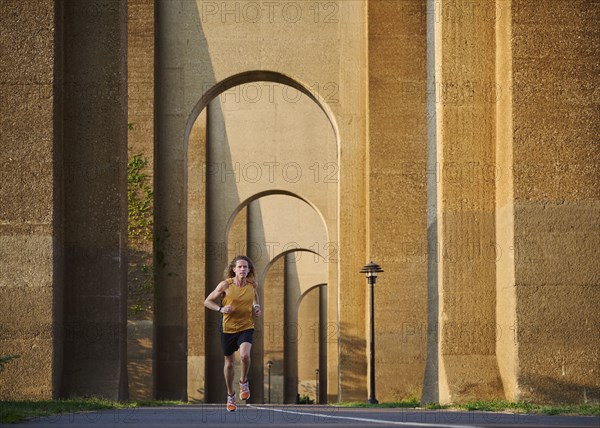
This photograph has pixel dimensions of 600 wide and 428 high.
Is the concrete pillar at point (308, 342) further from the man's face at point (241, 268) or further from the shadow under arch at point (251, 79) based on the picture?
the man's face at point (241, 268)

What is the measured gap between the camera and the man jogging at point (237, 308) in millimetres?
10914

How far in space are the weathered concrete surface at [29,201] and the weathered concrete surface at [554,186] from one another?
540cm

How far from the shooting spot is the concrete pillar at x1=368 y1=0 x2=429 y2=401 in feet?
72.5

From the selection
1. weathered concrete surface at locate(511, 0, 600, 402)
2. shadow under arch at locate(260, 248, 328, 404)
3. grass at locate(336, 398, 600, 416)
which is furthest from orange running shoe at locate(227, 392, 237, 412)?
shadow under arch at locate(260, 248, 328, 404)

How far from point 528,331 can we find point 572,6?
346 centimetres

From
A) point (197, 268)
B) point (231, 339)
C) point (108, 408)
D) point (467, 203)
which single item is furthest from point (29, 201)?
point (197, 268)

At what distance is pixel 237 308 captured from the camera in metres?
11.0

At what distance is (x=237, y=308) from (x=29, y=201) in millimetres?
3633

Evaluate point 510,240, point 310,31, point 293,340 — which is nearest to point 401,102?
point 310,31

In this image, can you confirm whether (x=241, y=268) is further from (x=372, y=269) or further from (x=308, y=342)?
(x=308, y=342)

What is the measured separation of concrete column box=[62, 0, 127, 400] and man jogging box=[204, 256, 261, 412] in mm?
3396

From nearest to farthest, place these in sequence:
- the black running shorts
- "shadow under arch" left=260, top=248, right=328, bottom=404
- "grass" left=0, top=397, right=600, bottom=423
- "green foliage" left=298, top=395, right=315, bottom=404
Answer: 1. "grass" left=0, top=397, right=600, bottom=423
2. the black running shorts
3. "shadow under arch" left=260, top=248, right=328, bottom=404
4. "green foliage" left=298, top=395, right=315, bottom=404

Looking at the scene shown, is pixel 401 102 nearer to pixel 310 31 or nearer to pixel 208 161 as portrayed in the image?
pixel 310 31

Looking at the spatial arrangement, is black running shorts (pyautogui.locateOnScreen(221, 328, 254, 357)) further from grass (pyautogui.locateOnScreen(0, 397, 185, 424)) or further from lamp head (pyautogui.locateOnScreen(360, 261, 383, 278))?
lamp head (pyautogui.locateOnScreen(360, 261, 383, 278))
